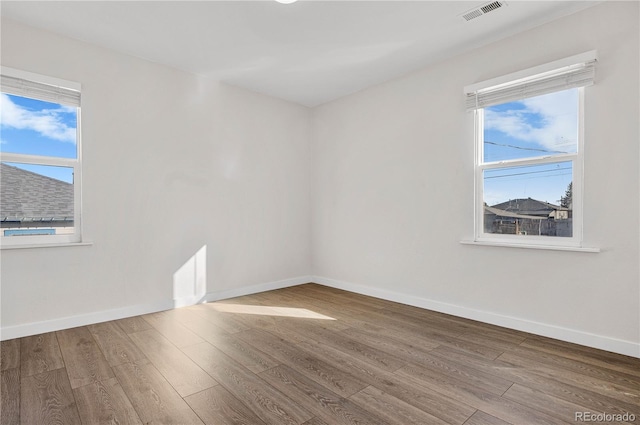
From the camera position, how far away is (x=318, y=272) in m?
Answer: 4.98

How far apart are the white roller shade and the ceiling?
44 centimetres

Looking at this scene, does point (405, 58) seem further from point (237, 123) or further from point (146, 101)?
point (146, 101)

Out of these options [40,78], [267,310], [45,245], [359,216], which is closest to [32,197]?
[45,245]

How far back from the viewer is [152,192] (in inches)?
137

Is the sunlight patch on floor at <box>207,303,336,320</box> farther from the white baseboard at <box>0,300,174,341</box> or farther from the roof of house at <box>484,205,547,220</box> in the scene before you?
the roof of house at <box>484,205,547,220</box>

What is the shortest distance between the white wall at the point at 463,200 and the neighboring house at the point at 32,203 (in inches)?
121

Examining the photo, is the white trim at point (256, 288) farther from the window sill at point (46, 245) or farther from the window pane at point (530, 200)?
the window pane at point (530, 200)

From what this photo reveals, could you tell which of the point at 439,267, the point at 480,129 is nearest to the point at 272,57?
the point at 480,129

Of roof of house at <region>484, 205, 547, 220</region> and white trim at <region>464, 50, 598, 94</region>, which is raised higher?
white trim at <region>464, 50, 598, 94</region>

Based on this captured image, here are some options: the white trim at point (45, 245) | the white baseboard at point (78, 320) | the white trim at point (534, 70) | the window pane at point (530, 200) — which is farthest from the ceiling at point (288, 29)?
the white baseboard at point (78, 320)

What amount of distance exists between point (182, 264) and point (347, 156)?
253cm

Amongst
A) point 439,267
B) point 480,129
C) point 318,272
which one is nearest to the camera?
point 480,129

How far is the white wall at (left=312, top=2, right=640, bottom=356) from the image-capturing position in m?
2.46

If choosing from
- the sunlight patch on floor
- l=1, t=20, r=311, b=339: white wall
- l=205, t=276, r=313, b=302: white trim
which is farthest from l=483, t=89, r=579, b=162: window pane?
l=205, t=276, r=313, b=302: white trim
